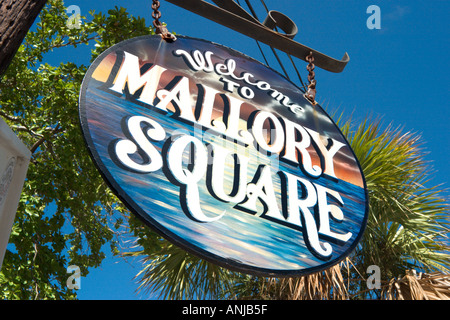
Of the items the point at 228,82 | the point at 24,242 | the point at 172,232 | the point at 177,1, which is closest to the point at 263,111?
the point at 228,82

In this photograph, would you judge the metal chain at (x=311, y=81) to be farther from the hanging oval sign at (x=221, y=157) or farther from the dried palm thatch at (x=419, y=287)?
the dried palm thatch at (x=419, y=287)

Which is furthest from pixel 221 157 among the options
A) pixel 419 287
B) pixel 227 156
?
pixel 419 287

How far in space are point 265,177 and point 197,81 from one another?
0.71 metres

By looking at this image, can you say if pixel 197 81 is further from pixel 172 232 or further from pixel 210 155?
pixel 172 232

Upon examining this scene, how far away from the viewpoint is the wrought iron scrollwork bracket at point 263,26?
3332 millimetres

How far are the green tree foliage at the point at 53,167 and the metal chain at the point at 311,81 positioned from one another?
3798 millimetres

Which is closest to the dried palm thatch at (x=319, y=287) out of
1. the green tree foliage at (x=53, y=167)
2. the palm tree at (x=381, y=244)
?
the palm tree at (x=381, y=244)

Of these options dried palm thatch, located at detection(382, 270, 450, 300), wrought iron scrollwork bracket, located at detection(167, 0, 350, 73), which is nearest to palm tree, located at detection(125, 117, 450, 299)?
dried palm thatch, located at detection(382, 270, 450, 300)

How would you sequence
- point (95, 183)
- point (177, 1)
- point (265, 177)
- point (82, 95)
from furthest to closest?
point (95, 183) → point (177, 1) → point (265, 177) → point (82, 95)

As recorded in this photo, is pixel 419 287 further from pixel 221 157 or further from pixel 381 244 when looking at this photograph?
pixel 221 157

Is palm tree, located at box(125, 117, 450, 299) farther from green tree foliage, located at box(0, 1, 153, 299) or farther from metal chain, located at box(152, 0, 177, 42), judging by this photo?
metal chain, located at box(152, 0, 177, 42)

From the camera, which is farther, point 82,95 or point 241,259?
point 82,95

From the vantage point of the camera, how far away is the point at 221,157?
2.53 meters

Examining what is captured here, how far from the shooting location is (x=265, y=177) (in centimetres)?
262
